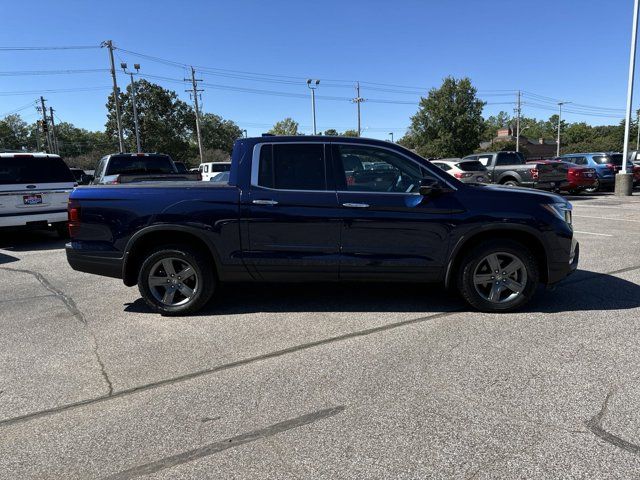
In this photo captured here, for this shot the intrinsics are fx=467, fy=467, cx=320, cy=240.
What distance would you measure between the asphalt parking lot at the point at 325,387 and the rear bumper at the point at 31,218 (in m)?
4.30

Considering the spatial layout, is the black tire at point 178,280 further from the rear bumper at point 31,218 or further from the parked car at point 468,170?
the parked car at point 468,170

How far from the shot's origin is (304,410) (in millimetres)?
3088

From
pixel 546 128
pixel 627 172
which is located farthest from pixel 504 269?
pixel 546 128

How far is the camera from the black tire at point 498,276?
479cm

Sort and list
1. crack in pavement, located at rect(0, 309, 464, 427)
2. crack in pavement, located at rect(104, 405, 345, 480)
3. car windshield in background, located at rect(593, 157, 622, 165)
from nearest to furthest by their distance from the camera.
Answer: crack in pavement, located at rect(104, 405, 345, 480) < crack in pavement, located at rect(0, 309, 464, 427) < car windshield in background, located at rect(593, 157, 622, 165)

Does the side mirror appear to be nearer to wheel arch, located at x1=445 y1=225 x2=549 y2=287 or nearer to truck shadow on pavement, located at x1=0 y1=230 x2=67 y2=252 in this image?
wheel arch, located at x1=445 y1=225 x2=549 y2=287

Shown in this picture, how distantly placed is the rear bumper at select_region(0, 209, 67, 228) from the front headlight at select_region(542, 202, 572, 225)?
9.17 m

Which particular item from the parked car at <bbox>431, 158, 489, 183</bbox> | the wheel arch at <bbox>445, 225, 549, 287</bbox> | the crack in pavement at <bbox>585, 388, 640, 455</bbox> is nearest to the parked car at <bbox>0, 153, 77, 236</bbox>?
the wheel arch at <bbox>445, 225, 549, 287</bbox>

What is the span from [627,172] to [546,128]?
152m

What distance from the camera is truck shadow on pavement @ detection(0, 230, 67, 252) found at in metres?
9.64

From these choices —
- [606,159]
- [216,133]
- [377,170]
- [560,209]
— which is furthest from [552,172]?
[216,133]

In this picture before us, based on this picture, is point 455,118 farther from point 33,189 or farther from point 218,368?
point 218,368

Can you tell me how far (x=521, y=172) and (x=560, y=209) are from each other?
14.3 m

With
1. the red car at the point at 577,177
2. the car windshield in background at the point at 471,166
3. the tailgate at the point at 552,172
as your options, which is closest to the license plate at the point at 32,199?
the car windshield in background at the point at 471,166
